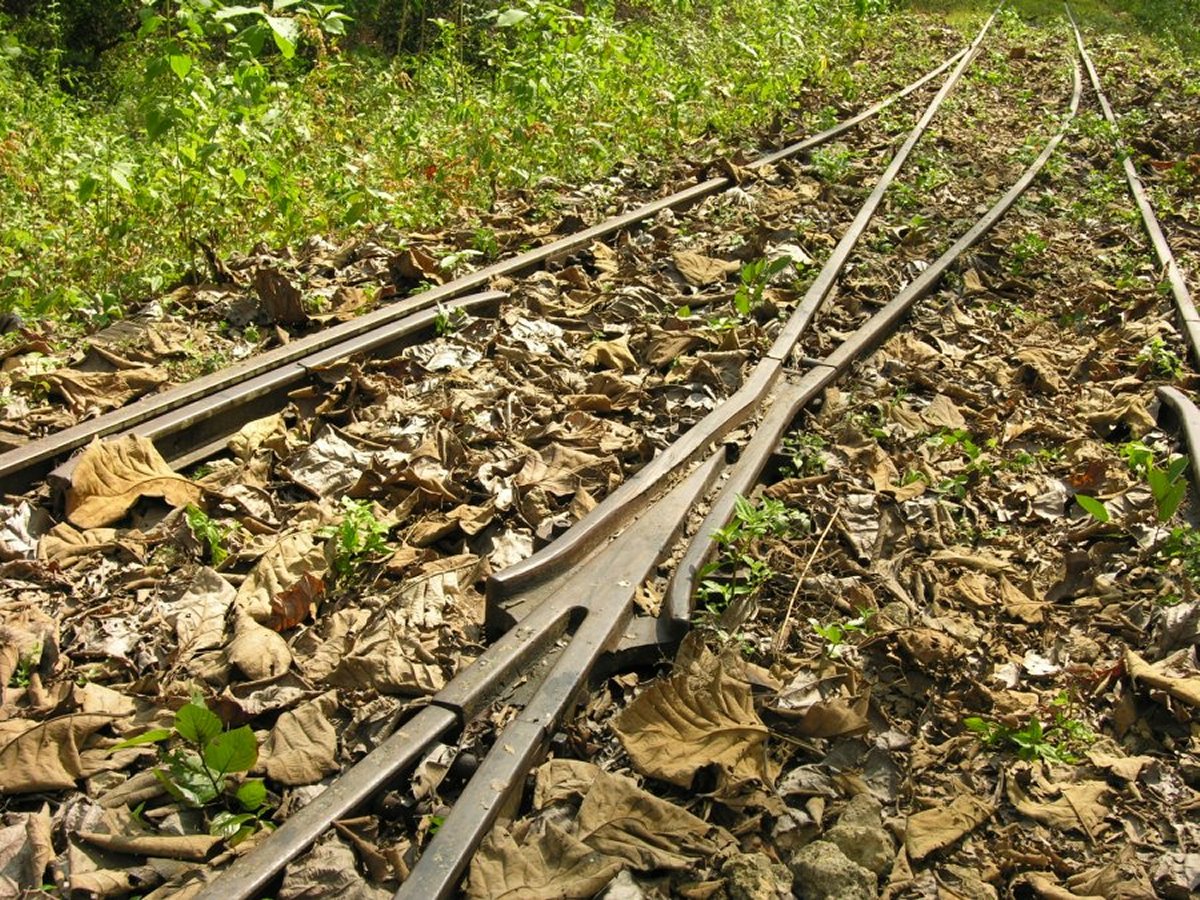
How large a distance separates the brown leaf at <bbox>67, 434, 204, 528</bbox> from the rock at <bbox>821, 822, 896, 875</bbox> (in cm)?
291

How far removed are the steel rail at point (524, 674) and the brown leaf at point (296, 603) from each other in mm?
718

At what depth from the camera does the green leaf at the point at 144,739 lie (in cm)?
320

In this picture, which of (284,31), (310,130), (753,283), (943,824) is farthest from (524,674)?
(310,130)

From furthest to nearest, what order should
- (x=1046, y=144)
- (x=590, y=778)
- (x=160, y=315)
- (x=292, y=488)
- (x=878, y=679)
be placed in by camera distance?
(x=1046, y=144)
(x=160, y=315)
(x=292, y=488)
(x=878, y=679)
(x=590, y=778)

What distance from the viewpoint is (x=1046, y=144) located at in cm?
1108

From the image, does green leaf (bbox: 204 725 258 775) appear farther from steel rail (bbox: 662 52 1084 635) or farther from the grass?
the grass

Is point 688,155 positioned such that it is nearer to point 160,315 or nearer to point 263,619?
point 160,315

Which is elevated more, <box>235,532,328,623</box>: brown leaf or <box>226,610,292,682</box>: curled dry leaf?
<box>235,532,328,623</box>: brown leaf

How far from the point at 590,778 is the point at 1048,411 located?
3.78 metres

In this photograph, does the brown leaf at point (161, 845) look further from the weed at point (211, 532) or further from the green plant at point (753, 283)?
the green plant at point (753, 283)

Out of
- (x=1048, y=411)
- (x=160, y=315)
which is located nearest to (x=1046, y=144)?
(x=1048, y=411)

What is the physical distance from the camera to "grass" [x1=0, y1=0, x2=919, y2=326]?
660 cm

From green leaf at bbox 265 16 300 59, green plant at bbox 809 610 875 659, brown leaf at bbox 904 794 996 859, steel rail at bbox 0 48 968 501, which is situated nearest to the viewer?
brown leaf at bbox 904 794 996 859

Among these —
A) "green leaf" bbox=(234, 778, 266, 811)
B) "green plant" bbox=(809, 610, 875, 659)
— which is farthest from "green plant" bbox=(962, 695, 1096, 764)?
"green leaf" bbox=(234, 778, 266, 811)
